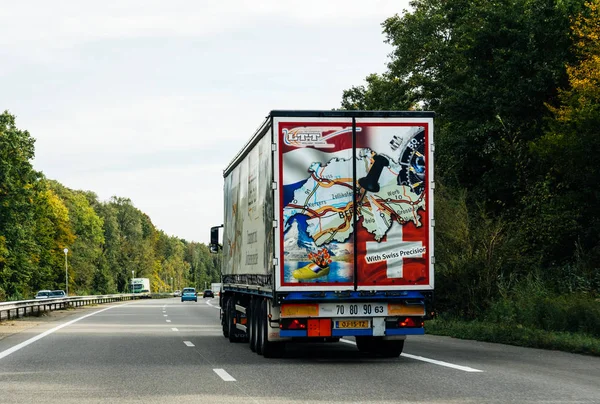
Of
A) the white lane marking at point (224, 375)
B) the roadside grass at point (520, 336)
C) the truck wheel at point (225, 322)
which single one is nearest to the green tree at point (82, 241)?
the truck wheel at point (225, 322)

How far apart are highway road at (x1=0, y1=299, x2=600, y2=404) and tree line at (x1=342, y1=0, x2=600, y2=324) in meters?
7.22

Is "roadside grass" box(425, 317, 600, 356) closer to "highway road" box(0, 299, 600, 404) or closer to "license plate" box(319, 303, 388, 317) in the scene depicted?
"highway road" box(0, 299, 600, 404)

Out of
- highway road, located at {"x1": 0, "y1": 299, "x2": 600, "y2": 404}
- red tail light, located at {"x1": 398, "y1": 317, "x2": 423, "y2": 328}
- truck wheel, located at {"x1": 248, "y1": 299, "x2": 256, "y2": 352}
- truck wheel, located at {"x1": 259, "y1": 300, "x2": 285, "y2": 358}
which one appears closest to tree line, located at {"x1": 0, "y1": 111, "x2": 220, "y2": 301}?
highway road, located at {"x1": 0, "y1": 299, "x2": 600, "y2": 404}

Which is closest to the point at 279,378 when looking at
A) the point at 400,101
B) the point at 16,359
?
the point at 16,359

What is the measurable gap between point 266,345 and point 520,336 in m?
5.90

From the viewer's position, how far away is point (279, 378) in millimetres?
12688

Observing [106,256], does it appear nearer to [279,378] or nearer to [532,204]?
[532,204]

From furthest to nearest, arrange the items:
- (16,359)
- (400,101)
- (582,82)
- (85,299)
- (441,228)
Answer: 1. (85,299)
2. (400,101)
3. (582,82)
4. (441,228)
5. (16,359)

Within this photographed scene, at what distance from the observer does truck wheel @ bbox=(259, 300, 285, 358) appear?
1577 cm

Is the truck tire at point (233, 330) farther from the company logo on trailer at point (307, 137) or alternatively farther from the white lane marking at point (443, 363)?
the company logo on trailer at point (307, 137)

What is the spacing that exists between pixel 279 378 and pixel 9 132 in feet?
210

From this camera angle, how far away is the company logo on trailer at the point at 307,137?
14844mm

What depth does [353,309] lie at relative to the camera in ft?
49.2

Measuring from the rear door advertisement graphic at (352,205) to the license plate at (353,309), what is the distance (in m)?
0.31
